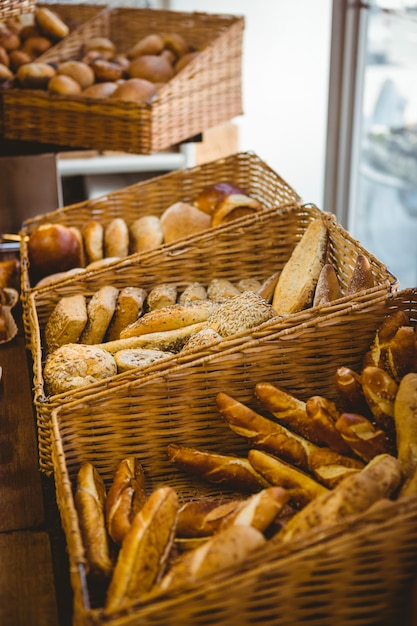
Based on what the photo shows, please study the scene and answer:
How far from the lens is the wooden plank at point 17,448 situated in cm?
123

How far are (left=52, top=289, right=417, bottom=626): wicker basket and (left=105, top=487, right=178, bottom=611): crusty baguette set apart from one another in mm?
42

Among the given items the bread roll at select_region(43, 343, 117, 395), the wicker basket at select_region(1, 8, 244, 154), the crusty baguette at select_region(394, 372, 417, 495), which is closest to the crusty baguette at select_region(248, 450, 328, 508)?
the crusty baguette at select_region(394, 372, 417, 495)

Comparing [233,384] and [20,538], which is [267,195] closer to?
[233,384]

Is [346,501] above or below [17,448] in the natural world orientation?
above

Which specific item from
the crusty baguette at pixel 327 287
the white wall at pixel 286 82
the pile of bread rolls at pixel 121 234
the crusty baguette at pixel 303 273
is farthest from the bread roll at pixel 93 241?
the white wall at pixel 286 82

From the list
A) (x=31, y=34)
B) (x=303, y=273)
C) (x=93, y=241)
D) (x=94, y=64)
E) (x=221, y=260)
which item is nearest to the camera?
(x=303, y=273)

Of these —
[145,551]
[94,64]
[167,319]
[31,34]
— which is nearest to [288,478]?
[145,551]

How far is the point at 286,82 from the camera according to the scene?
179 inches

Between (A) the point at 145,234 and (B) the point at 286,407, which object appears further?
(A) the point at 145,234

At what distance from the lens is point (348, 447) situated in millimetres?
1130

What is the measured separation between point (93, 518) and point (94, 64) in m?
1.92

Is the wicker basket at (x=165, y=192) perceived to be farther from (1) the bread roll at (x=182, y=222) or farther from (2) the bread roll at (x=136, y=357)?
(2) the bread roll at (x=136, y=357)

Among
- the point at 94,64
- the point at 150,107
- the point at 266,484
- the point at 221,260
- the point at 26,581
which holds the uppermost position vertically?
the point at 94,64

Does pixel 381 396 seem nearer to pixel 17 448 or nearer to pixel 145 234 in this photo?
pixel 17 448
